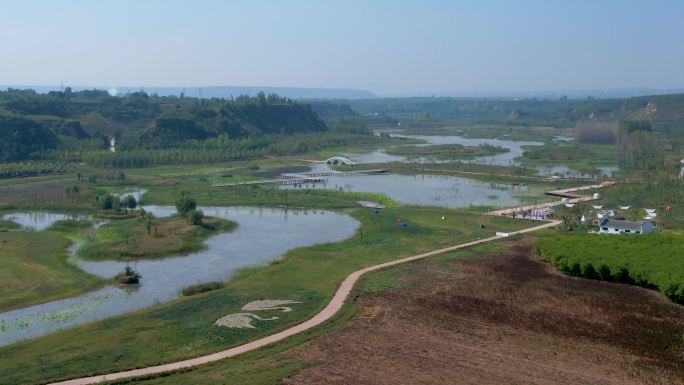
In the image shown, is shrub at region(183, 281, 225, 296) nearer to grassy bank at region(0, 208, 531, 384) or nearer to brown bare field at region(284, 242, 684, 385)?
grassy bank at region(0, 208, 531, 384)

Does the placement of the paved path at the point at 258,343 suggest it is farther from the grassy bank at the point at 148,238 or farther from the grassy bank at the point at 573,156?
the grassy bank at the point at 573,156

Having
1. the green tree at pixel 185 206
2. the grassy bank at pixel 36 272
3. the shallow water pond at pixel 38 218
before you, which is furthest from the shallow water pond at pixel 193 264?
the shallow water pond at pixel 38 218

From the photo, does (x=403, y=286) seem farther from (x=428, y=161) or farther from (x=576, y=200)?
(x=428, y=161)

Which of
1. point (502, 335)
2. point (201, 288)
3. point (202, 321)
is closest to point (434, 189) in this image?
point (201, 288)

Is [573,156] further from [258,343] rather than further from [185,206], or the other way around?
[258,343]

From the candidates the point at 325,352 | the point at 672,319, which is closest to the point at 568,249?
the point at 672,319

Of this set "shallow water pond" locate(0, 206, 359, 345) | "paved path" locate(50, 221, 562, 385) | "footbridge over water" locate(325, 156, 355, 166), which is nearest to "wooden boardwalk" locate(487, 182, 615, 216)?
"shallow water pond" locate(0, 206, 359, 345)
